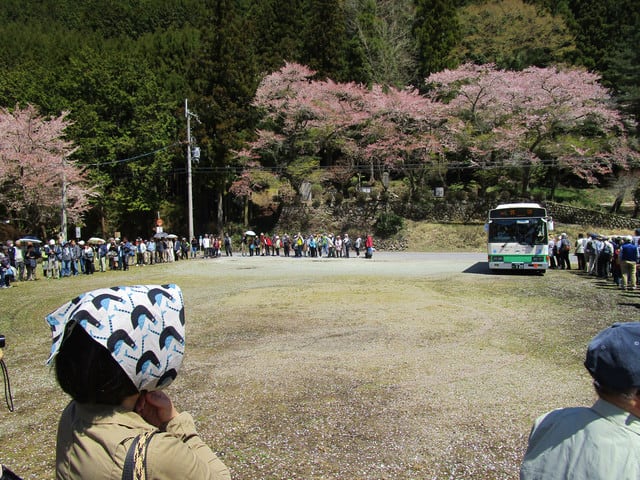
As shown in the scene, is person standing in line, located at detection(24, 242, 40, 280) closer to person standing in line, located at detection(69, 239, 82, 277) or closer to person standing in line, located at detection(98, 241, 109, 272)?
person standing in line, located at detection(69, 239, 82, 277)

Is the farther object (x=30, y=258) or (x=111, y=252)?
(x=111, y=252)

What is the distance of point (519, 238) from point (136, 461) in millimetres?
17772

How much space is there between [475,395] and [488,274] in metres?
13.1

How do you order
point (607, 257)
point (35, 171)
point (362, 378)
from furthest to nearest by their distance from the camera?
1. point (35, 171)
2. point (607, 257)
3. point (362, 378)

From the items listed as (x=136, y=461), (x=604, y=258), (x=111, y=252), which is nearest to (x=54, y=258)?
(x=111, y=252)

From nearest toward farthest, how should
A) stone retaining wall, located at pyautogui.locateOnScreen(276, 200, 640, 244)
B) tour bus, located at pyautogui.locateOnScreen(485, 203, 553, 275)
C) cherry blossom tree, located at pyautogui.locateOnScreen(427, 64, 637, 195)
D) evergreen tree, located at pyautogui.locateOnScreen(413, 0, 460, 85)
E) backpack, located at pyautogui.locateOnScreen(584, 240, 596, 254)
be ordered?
tour bus, located at pyautogui.locateOnScreen(485, 203, 553, 275)
backpack, located at pyautogui.locateOnScreen(584, 240, 596, 254)
cherry blossom tree, located at pyautogui.locateOnScreen(427, 64, 637, 195)
stone retaining wall, located at pyautogui.locateOnScreen(276, 200, 640, 244)
evergreen tree, located at pyautogui.locateOnScreen(413, 0, 460, 85)

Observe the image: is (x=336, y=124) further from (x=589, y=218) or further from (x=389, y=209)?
(x=589, y=218)

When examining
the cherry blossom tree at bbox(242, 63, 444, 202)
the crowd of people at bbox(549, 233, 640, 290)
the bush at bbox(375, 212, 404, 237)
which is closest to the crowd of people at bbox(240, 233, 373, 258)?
the bush at bbox(375, 212, 404, 237)

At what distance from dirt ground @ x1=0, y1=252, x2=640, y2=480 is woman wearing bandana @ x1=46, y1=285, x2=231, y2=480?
261 centimetres

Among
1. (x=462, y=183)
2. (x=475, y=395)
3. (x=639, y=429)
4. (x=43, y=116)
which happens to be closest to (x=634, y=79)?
(x=462, y=183)

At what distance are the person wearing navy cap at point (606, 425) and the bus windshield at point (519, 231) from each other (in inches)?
→ 661

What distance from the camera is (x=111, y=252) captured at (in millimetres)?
21797

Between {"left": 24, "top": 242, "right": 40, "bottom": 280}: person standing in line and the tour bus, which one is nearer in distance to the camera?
the tour bus

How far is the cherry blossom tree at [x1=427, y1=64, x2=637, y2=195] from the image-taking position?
30516mm
